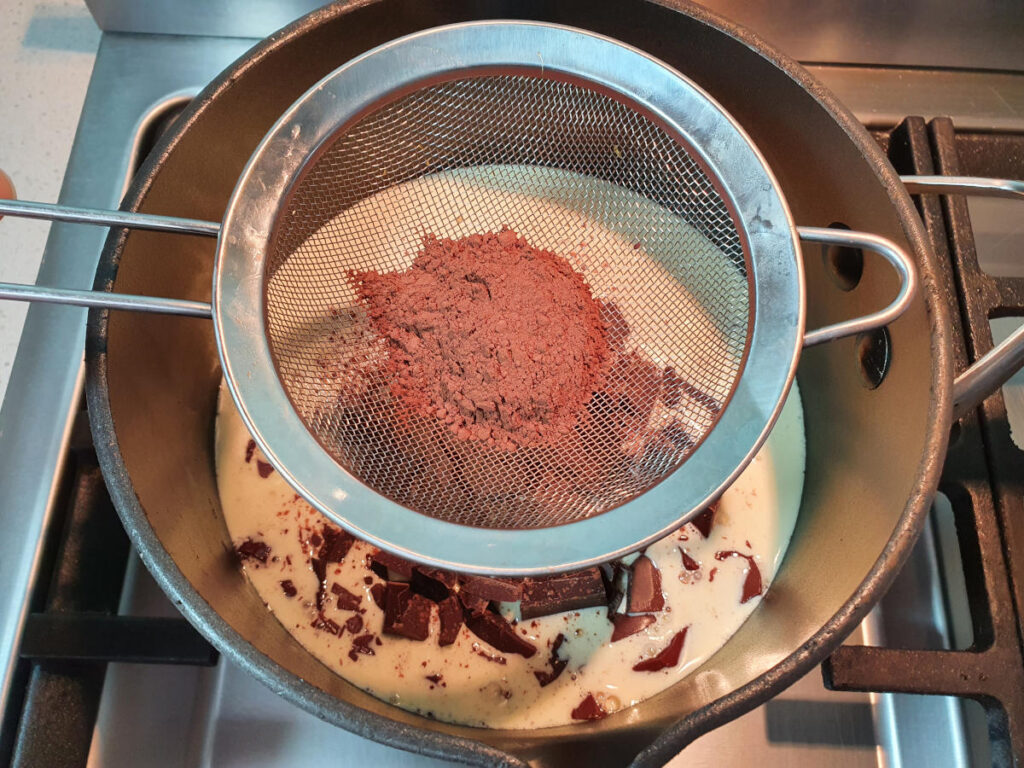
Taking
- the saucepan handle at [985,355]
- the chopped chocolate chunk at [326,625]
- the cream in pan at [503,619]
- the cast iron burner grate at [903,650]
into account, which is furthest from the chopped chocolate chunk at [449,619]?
the saucepan handle at [985,355]

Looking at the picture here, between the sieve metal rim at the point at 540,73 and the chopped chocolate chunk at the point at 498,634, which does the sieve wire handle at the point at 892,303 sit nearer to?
the sieve metal rim at the point at 540,73


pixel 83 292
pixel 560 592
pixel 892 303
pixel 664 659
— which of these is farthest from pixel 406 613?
pixel 892 303

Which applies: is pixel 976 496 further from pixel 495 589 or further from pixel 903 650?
pixel 495 589

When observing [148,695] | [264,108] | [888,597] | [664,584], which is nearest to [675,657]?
[664,584]

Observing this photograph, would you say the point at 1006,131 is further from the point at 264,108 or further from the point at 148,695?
the point at 148,695

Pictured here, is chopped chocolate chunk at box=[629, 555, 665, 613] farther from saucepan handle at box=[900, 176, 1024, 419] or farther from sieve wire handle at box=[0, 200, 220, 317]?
sieve wire handle at box=[0, 200, 220, 317]

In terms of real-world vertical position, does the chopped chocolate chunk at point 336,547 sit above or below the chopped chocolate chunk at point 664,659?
above
